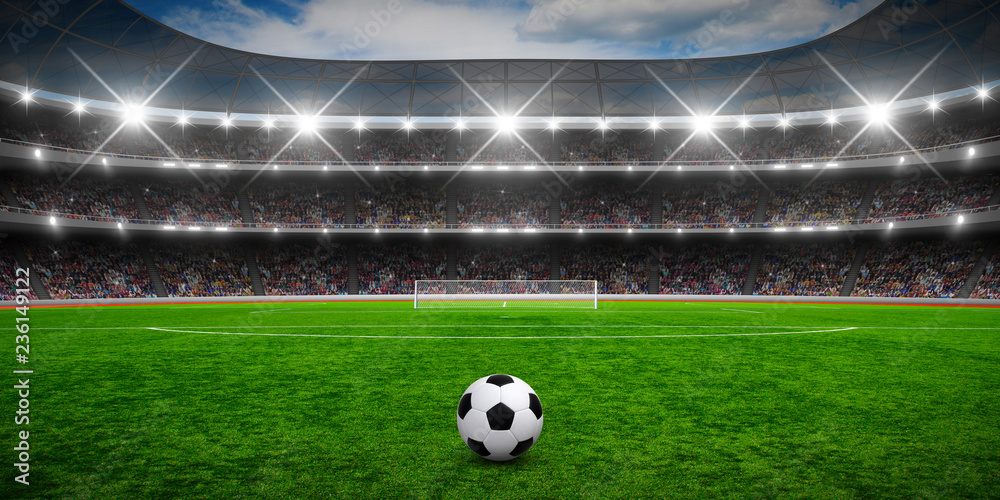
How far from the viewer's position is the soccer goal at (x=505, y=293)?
27737mm

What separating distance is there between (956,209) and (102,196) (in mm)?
51883

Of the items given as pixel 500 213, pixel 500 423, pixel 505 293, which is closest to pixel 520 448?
pixel 500 423

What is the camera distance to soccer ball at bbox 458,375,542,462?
4.13 m

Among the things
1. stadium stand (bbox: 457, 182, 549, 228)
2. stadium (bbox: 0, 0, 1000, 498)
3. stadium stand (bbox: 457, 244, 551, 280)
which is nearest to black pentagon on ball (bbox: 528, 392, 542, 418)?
stadium (bbox: 0, 0, 1000, 498)

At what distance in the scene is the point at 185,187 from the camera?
119 ft

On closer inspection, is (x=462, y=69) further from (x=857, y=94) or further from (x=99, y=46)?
(x=857, y=94)

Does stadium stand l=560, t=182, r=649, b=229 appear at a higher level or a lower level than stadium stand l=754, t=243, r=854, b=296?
higher

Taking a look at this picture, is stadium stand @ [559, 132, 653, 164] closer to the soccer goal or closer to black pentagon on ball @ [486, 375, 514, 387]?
the soccer goal

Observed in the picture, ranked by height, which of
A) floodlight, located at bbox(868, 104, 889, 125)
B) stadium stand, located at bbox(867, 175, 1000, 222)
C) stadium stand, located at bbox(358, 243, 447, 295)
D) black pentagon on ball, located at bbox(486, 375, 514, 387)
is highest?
floodlight, located at bbox(868, 104, 889, 125)

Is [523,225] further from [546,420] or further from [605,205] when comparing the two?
[546,420]

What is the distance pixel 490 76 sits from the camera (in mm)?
39062

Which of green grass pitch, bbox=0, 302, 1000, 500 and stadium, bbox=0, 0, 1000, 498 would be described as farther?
stadium, bbox=0, 0, 1000, 498

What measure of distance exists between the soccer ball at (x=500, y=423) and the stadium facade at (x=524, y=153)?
31.1 meters

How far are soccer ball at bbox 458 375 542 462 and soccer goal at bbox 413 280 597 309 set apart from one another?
2253 cm
